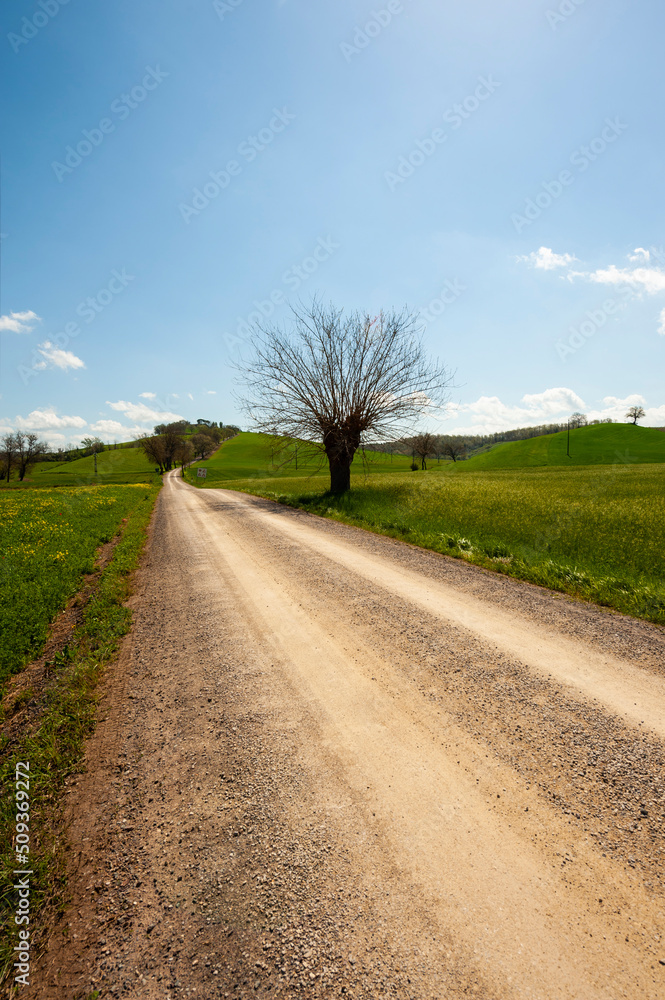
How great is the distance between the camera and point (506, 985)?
5.96 feet

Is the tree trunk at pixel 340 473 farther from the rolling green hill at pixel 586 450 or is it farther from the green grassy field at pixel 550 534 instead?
the rolling green hill at pixel 586 450

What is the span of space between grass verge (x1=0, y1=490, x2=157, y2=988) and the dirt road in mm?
153

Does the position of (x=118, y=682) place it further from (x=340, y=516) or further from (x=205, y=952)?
(x=340, y=516)

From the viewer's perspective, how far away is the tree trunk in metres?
23.0

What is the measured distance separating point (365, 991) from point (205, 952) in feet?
2.60

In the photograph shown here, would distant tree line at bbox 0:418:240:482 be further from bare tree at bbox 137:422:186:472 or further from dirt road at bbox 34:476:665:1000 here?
dirt road at bbox 34:476:665:1000

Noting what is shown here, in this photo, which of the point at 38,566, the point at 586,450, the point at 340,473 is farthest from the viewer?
the point at 586,450

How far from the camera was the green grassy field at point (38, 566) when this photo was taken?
564cm

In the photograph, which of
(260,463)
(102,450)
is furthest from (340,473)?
(102,450)

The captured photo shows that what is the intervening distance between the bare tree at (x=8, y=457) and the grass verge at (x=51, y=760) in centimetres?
9797

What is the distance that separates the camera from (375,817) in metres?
2.71

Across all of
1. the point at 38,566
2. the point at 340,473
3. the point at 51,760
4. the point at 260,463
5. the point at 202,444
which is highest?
the point at 202,444

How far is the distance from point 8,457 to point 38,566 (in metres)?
96.2

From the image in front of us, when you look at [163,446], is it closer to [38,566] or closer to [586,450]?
[586,450]
